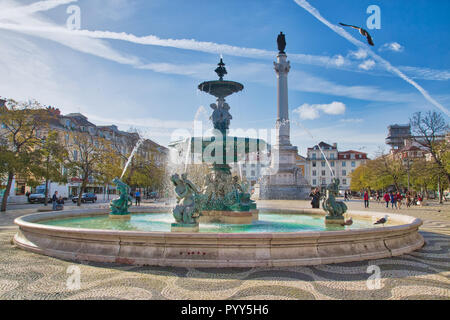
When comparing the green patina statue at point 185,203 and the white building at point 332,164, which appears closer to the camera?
the green patina statue at point 185,203

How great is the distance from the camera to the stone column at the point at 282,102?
150 ft

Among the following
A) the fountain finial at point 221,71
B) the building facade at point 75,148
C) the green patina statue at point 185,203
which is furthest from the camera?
the building facade at point 75,148

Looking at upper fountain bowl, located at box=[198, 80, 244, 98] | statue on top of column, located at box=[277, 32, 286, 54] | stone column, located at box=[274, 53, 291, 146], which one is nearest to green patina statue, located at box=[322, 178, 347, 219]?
upper fountain bowl, located at box=[198, 80, 244, 98]

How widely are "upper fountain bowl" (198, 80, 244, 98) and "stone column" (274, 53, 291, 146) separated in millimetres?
33072

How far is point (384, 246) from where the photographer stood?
6898mm

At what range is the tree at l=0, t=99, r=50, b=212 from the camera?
20734mm

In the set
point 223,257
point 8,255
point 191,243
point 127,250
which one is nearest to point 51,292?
point 127,250

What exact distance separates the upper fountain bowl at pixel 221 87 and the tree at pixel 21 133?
15.6m

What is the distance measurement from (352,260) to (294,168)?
3734 cm

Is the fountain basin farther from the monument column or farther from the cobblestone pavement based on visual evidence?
the monument column

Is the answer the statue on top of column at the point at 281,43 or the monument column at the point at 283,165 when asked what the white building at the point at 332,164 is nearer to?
the statue on top of column at the point at 281,43

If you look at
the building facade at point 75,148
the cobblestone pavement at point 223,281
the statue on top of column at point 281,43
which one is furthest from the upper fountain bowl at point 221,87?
the statue on top of column at point 281,43

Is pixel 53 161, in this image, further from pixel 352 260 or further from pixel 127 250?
pixel 352 260

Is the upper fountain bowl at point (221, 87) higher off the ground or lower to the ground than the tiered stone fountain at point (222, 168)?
higher
